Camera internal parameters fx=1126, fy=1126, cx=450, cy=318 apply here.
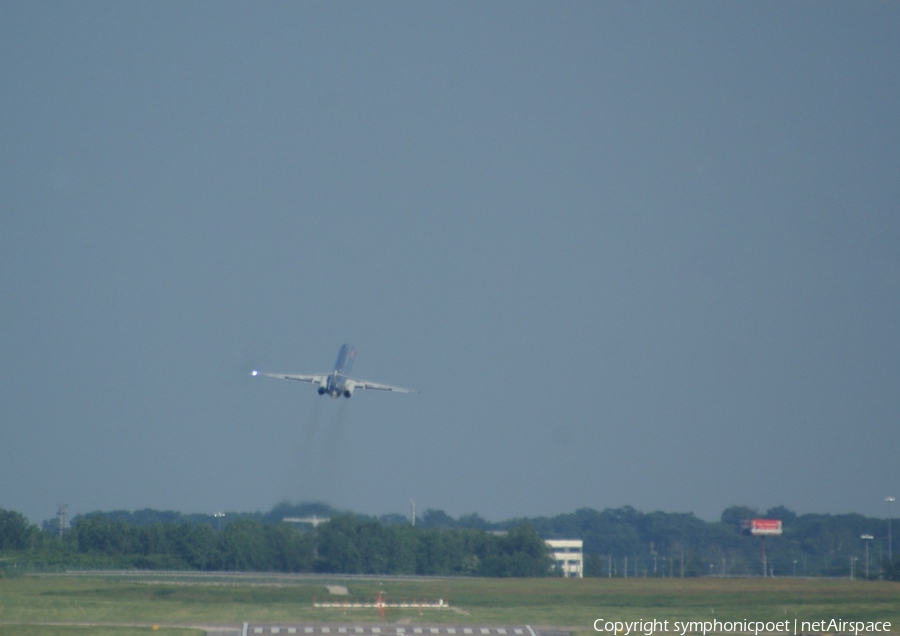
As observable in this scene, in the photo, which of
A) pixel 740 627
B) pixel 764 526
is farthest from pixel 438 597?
pixel 764 526

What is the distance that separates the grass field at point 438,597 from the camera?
247 feet

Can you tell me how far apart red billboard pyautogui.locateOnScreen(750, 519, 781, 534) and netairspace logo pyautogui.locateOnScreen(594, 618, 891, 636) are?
85440mm

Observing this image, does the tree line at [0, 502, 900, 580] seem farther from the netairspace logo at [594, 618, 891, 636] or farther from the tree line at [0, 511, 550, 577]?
the netairspace logo at [594, 618, 891, 636]

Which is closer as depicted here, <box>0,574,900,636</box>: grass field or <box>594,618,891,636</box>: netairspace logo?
<box>594,618,891,636</box>: netairspace logo

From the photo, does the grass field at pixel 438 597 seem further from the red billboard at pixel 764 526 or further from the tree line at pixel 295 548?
the red billboard at pixel 764 526

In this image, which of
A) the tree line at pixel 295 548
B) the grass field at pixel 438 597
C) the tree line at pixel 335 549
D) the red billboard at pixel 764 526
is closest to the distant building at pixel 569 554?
the tree line at pixel 335 549

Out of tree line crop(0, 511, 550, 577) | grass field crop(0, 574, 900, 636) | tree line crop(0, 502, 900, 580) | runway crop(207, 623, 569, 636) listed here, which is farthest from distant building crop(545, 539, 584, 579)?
runway crop(207, 623, 569, 636)

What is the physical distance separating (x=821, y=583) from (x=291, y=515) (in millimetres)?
53076

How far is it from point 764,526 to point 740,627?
91.7 m

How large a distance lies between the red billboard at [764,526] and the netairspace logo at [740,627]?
85.4 m

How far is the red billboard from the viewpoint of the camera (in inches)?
6164

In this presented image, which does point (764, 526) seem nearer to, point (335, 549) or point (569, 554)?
point (569, 554)

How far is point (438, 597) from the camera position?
307 ft

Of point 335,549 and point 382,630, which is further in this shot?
point 335,549
